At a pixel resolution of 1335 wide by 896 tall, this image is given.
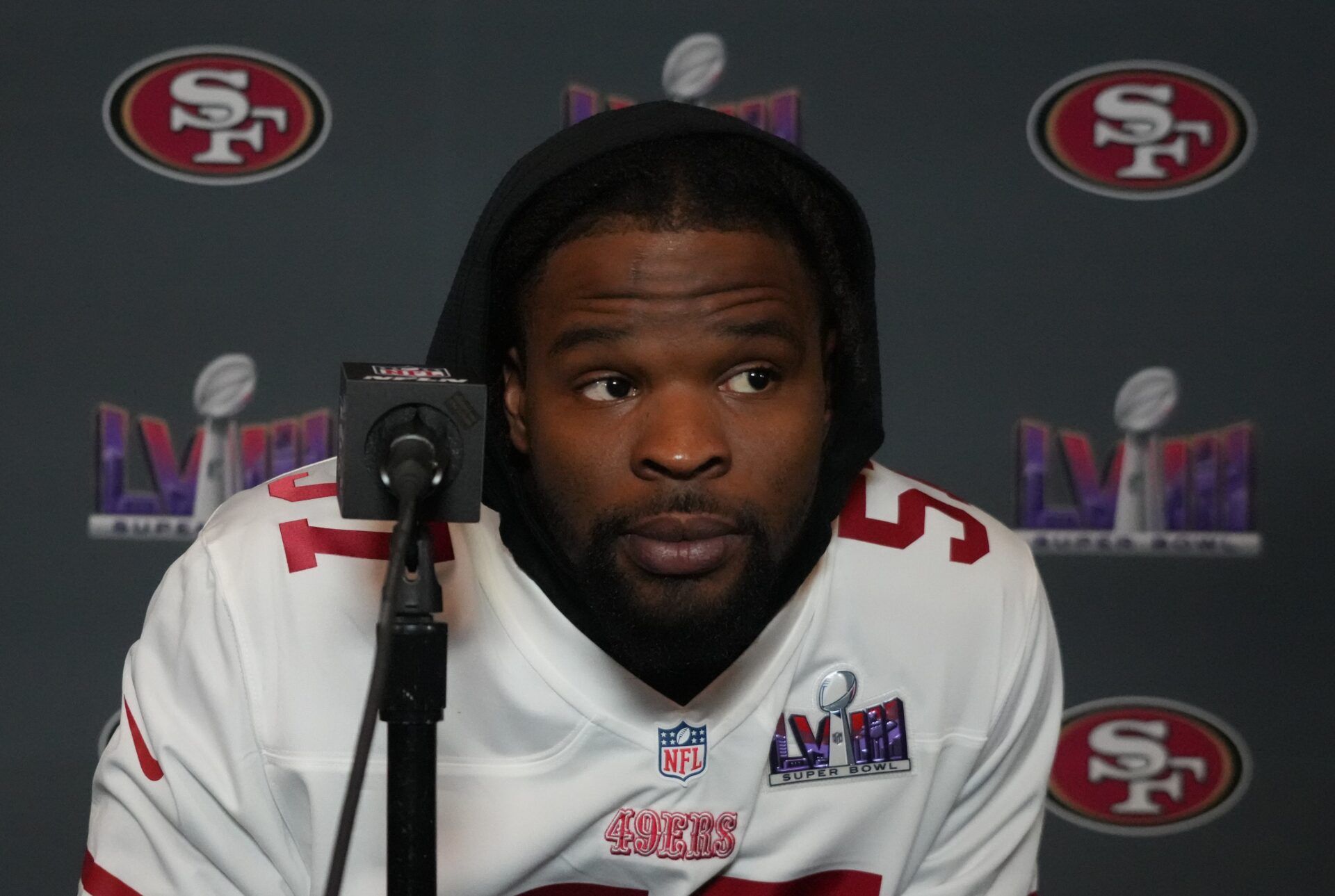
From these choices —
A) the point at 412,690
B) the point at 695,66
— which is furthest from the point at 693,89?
the point at 412,690

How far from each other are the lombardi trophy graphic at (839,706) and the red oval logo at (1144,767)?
827mm

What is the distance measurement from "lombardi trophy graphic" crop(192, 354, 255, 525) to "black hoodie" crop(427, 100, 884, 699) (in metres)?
0.81

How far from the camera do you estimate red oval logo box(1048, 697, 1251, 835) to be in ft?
6.74

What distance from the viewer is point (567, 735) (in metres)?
1.24

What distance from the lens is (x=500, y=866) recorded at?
123cm

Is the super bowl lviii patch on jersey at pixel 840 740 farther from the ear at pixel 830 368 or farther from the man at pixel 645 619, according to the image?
the ear at pixel 830 368

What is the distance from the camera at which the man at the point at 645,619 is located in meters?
1.11

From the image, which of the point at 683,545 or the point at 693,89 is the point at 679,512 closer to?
the point at 683,545

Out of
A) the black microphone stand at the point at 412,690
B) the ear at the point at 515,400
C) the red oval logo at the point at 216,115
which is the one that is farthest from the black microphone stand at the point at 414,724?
the red oval logo at the point at 216,115

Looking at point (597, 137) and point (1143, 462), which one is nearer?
point (597, 137)

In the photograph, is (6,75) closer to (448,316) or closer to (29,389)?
(29,389)

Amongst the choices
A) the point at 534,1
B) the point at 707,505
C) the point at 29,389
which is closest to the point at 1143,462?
the point at 534,1

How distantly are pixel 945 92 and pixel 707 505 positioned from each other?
1106mm

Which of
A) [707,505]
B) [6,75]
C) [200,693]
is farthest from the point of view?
[6,75]
